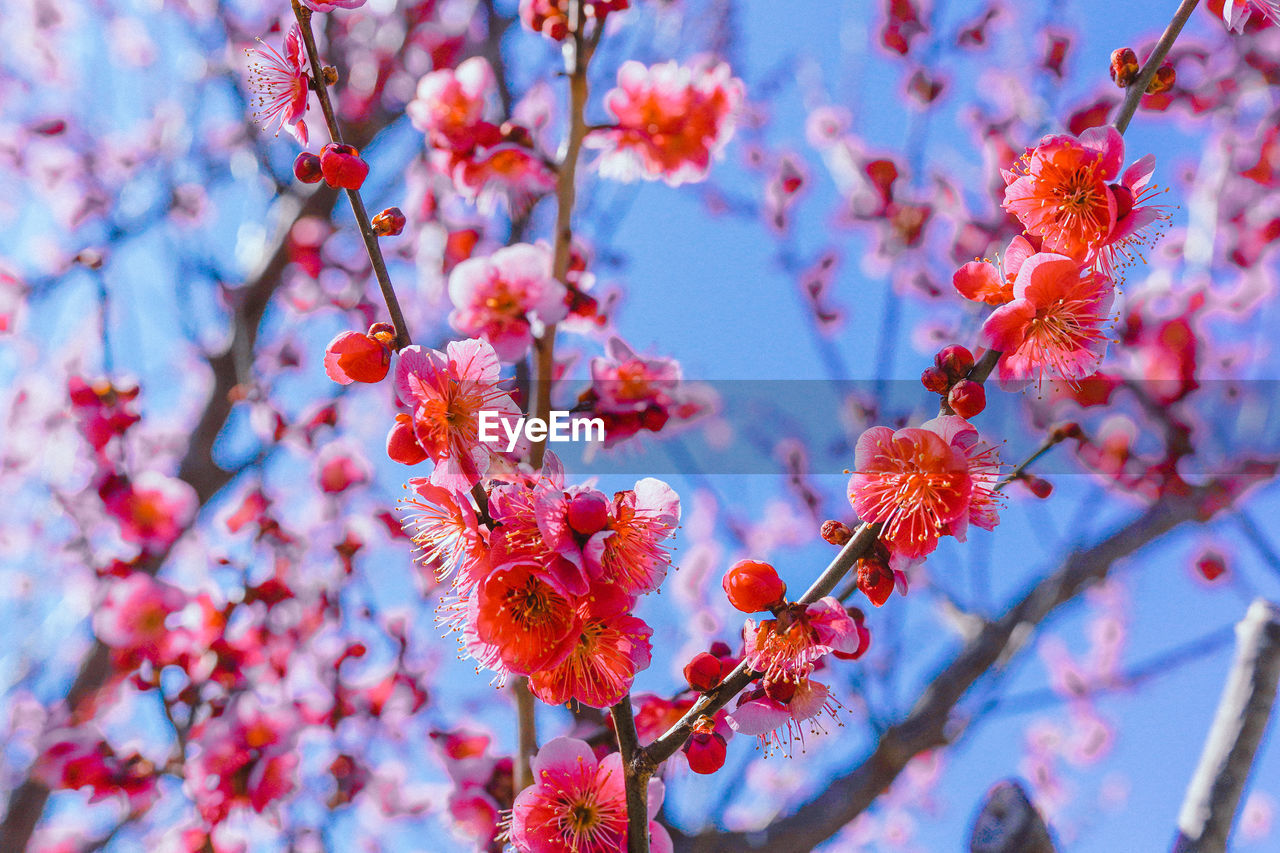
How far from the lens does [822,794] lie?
69.7 inches

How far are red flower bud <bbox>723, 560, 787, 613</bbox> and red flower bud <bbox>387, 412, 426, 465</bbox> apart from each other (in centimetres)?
39

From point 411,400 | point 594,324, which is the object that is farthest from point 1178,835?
point 594,324

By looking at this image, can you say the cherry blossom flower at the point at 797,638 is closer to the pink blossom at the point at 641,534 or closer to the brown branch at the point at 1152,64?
the pink blossom at the point at 641,534

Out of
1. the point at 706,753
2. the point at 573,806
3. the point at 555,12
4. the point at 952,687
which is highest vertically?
the point at 555,12

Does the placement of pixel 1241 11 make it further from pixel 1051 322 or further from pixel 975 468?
pixel 975 468

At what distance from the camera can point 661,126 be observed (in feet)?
6.23

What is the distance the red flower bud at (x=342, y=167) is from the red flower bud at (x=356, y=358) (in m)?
0.18

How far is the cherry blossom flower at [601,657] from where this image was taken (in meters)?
0.82

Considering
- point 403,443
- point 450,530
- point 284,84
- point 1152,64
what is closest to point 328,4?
point 284,84

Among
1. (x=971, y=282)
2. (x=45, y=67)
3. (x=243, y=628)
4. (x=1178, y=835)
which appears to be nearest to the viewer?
(x=971, y=282)

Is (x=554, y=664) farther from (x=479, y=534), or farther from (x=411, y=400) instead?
(x=411, y=400)

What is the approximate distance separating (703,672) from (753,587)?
0.12 metres

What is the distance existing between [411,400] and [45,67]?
6.06 m

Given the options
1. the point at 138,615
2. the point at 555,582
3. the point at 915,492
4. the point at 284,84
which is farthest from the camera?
the point at 138,615
